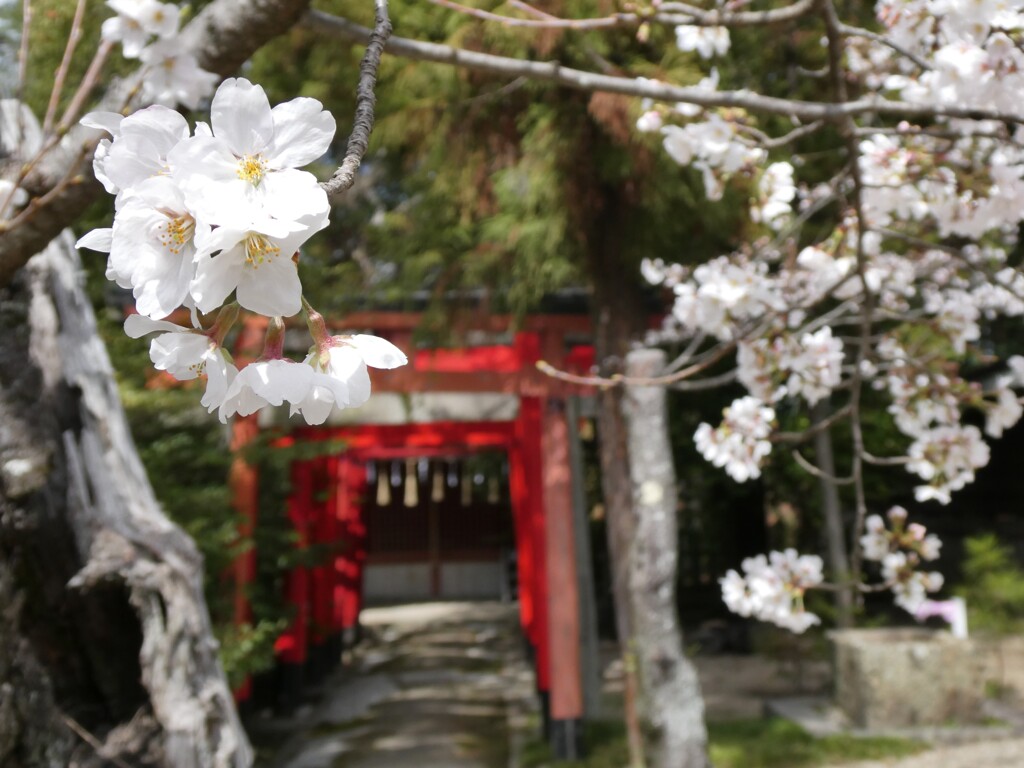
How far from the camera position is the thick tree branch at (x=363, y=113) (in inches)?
17.8

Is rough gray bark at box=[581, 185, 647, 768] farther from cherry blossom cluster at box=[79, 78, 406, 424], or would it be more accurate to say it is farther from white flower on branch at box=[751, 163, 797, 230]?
cherry blossom cluster at box=[79, 78, 406, 424]

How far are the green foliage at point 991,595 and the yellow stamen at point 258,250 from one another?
6.18 m

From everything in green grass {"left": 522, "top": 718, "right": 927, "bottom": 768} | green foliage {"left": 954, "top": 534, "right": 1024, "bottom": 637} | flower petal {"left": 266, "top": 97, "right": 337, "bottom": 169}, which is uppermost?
flower petal {"left": 266, "top": 97, "right": 337, "bottom": 169}

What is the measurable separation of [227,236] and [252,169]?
0.07 metres

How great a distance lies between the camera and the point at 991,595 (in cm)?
566

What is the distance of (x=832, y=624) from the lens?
636cm

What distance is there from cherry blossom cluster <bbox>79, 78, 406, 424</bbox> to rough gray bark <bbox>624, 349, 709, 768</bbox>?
9.33 ft

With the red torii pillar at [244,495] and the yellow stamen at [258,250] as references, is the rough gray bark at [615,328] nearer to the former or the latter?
the red torii pillar at [244,495]

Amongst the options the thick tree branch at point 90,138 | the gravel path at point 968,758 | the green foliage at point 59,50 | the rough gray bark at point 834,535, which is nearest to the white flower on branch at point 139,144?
the thick tree branch at point 90,138

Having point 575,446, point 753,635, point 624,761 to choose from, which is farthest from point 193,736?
point 753,635

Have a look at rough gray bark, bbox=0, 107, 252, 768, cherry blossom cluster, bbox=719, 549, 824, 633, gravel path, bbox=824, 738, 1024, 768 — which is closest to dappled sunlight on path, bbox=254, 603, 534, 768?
gravel path, bbox=824, 738, 1024, 768

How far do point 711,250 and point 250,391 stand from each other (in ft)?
12.2

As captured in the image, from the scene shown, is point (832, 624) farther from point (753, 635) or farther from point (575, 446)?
point (575, 446)

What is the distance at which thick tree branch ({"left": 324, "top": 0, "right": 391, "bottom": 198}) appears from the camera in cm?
45
